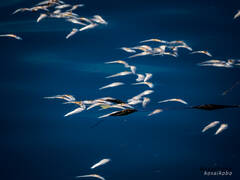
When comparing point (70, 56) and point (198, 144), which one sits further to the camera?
point (70, 56)

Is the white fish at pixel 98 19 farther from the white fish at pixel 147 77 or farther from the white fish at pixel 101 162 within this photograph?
the white fish at pixel 101 162

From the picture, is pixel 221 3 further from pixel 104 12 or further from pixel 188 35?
pixel 104 12

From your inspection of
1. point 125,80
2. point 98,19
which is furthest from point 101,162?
point 98,19

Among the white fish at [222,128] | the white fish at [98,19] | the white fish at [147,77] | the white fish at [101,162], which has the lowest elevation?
the white fish at [101,162]

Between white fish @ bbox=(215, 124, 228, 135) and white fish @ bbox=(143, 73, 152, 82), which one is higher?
white fish @ bbox=(143, 73, 152, 82)

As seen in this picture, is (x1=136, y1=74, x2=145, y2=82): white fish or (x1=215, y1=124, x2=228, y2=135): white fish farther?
(x1=136, y1=74, x2=145, y2=82): white fish

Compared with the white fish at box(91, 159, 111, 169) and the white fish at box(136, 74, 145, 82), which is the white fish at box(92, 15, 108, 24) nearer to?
the white fish at box(136, 74, 145, 82)

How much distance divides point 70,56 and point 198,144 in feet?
3.66

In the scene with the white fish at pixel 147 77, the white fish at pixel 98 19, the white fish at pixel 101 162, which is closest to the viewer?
the white fish at pixel 101 162

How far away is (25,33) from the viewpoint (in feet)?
6.83

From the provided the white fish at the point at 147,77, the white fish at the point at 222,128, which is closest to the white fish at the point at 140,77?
the white fish at the point at 147,77

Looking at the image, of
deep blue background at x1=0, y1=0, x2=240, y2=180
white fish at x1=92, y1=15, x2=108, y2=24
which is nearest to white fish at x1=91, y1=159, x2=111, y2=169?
deep blue background at x1=0, y1=0, x2=240, y2=180

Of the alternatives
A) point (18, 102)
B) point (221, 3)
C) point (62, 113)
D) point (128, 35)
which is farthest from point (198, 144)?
point (221, 3)

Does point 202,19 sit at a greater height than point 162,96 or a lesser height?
greater
